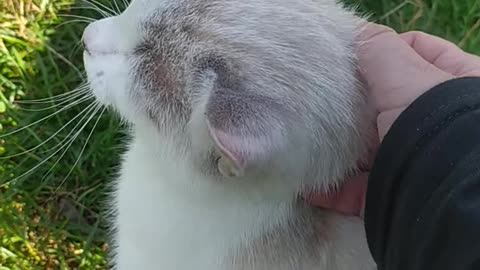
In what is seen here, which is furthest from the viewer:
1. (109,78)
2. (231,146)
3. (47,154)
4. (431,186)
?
(47,154)

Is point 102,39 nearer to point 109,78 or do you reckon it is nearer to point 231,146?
point 109,78

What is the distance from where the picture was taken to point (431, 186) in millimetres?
1090

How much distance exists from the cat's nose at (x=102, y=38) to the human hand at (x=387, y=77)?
35cm

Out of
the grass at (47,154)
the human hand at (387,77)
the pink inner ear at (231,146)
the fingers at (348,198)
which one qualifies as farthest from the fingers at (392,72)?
the grass at (47,154)

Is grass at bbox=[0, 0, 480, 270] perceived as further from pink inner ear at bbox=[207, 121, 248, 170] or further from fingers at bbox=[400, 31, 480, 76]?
pink inner ear at bbox=[207, 121, 248, 170]

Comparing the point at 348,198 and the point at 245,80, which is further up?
the point at 245,80

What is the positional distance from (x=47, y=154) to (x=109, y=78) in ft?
2.13

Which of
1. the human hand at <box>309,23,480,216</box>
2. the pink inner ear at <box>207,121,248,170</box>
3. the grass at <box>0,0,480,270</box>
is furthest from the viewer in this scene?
the grass at <box>0,0,480,270</box>

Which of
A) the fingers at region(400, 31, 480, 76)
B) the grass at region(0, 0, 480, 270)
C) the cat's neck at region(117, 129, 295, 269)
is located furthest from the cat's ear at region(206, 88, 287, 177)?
the grass at region(0, 0, 480, 270)

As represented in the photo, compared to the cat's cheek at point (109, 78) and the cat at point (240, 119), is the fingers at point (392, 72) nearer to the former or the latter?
the cat at point (240, 119)

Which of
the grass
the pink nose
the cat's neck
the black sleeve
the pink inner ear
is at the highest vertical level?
the pink inner ear

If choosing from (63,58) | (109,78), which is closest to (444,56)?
(109,78)

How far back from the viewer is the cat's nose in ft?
3.97

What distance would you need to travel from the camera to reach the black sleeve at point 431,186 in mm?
1014
